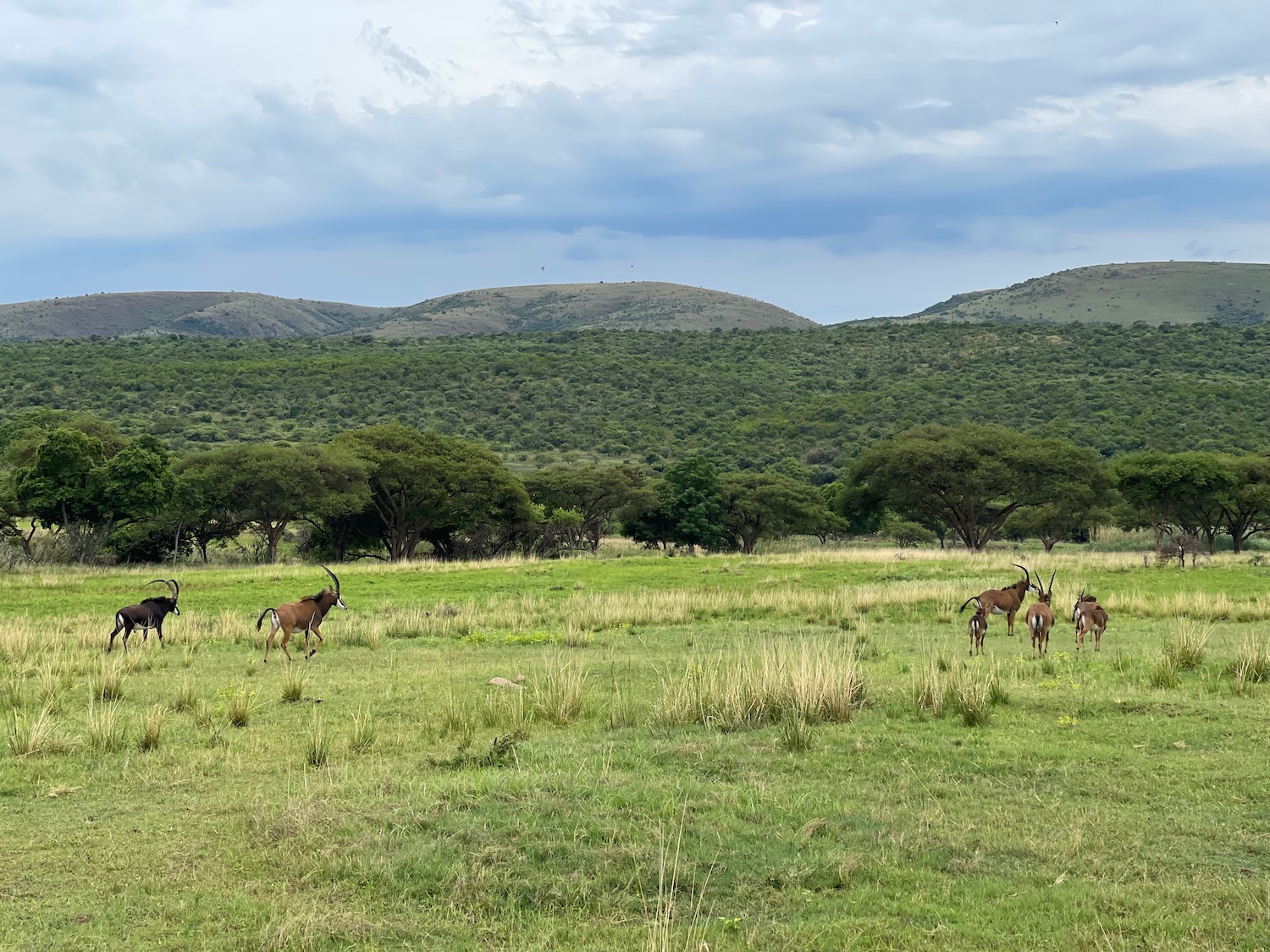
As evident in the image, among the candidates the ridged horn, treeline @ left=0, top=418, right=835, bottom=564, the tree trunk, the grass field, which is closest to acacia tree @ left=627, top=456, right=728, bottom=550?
treeline @ left=0, top=418, right=835, bottom=564

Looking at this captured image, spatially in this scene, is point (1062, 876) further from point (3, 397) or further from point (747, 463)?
point (3, 397)

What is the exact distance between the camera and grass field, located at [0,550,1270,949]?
17.6 feet

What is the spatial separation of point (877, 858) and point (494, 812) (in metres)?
2.52

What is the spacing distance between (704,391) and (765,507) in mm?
53176

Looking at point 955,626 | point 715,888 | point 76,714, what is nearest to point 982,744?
point 715,888

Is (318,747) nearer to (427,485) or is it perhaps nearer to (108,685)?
(108,685)

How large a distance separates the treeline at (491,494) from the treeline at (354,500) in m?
0.10

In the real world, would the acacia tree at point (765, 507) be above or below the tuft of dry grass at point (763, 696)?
below

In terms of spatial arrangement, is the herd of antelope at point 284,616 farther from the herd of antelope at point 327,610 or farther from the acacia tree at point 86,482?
the acacia tree at point 86,482

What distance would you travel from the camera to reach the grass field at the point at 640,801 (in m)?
5.36

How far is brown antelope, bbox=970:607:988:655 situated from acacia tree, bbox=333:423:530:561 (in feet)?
118

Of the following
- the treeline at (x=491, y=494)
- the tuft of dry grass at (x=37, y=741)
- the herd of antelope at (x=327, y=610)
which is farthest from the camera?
the treeline at (x=491, y=494)

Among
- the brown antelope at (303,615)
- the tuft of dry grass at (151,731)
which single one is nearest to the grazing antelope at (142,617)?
the brown antelope at (303,615)

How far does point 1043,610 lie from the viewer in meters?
14.3
